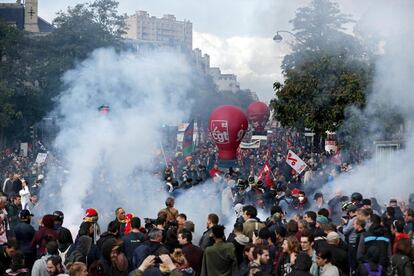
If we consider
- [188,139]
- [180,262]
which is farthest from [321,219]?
[188,139]

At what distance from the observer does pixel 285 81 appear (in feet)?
113

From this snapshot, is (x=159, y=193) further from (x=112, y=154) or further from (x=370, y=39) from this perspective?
(x=370, y=39)

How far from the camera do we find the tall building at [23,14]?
77.9m

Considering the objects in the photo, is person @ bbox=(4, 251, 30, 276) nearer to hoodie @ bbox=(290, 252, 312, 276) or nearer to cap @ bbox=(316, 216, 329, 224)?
hoodie @ bbox=(290, 252, 312, 276)

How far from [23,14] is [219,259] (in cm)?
7247

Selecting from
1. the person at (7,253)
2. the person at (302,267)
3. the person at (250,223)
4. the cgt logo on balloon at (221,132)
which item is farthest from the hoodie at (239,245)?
the cgt logo on balloon at (221,132)

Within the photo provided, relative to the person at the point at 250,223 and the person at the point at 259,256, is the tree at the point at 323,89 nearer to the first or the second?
the person at the point at 250,223

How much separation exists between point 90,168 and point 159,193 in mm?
2119

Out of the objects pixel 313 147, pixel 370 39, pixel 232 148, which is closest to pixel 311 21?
pixel 313 147

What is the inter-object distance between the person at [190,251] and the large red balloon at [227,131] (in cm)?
2711

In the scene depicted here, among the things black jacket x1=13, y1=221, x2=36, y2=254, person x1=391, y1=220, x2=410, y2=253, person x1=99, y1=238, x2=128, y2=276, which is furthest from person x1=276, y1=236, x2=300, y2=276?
black jacket x1=13, y1=221, x2=36, y2=254

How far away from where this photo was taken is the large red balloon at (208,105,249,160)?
3822 cm

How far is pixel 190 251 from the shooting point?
430 inches

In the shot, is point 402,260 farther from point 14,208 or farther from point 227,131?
point 227,131
